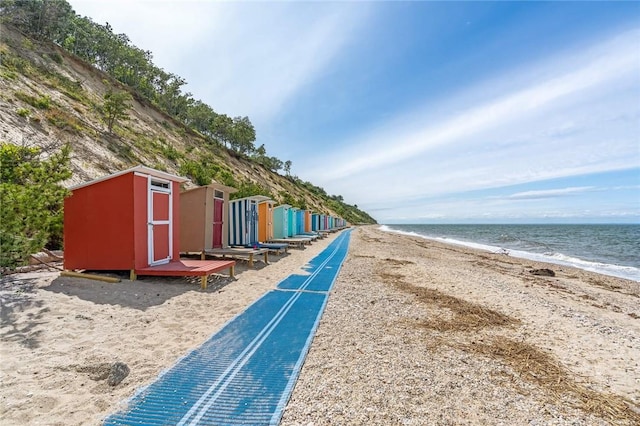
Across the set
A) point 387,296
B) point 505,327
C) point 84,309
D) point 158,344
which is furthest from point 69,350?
point 505,327

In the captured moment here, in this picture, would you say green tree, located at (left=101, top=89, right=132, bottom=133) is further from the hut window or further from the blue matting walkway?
the blue matting walkway

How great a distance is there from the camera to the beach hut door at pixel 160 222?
7.39 meters

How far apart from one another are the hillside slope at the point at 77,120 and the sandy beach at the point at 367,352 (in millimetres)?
8592

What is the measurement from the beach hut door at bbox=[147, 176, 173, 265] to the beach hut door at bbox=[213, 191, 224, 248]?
3208mm

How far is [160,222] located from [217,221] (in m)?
3.98

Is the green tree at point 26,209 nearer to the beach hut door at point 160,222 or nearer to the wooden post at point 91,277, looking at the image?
the wooden post at point 91,277

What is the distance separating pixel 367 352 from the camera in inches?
152

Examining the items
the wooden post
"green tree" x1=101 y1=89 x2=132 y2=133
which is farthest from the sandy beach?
"green tree" x1=101 y1=89 x2=132 y2=133

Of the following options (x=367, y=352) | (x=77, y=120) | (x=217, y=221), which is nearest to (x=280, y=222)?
(x=217, y=221)

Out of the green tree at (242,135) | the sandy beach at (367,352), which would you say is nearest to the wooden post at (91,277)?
the sandy beach at (367,352)

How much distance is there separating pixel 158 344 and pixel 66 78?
88.6ft

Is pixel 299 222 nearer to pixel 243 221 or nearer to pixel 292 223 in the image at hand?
pixel 292 223

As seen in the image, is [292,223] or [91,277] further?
[292,223]

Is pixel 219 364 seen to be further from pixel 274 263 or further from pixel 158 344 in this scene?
pixel 274 263
